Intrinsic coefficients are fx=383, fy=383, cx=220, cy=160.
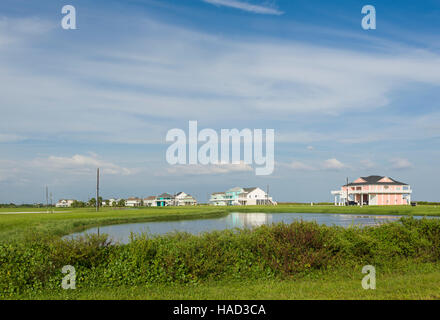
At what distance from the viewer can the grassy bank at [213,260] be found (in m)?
10.1

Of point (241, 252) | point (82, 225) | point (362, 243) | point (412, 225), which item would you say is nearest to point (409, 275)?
point (362, 243)

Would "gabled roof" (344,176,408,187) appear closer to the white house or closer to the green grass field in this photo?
the white house

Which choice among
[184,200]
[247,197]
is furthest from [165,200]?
[247,197]

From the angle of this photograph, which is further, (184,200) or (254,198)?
(184,200)

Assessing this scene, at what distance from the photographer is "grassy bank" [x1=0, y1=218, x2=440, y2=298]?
10.1 meters

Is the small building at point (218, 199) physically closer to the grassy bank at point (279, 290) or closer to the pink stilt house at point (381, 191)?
the pink stilt house at point (381, 191)

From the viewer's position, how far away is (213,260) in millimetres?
11211

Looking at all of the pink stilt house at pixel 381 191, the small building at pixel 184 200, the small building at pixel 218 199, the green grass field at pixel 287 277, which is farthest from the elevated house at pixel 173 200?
the green grass field at pixel 287 277

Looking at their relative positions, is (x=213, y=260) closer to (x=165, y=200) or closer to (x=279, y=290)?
(x=279, y=290)

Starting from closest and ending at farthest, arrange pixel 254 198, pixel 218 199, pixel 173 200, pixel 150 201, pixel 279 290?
pixel 279 290 < pixel 254 198 < pixel 218 199 < pixel 173 200 < pixel 150 201

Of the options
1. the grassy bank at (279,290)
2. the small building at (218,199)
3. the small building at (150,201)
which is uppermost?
the grassy bank at (279,290)

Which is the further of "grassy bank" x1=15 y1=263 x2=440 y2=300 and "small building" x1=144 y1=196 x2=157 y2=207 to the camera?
"small building" x1=144 y1=196 x2=157 y2=207

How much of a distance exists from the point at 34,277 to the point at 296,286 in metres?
6.91

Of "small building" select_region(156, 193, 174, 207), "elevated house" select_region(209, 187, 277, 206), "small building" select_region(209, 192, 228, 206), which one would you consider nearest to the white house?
"elevated house" select_region(209, 187, 277, 206)
